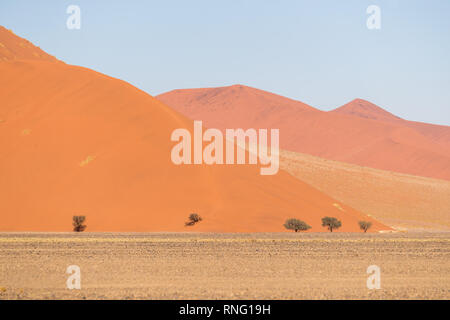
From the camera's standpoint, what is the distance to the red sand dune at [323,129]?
4520 inches

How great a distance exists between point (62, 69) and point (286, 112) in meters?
92.5

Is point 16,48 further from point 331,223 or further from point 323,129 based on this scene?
point 323,129

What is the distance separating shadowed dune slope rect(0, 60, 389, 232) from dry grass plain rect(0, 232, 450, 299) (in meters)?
10.9

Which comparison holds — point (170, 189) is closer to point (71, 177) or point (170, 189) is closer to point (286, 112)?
point (71, 177)

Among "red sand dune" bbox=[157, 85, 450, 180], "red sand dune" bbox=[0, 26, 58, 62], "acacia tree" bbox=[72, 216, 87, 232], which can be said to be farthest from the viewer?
"red sand dune" bbox=[157, 85, 450, 180]

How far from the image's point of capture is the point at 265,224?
1481 inches

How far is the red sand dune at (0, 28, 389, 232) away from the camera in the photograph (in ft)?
125

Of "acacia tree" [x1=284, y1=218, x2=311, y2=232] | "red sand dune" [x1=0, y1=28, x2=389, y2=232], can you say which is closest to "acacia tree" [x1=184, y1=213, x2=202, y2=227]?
"red sand dune" [x1=0, y1=28, x2=389, y2=232]

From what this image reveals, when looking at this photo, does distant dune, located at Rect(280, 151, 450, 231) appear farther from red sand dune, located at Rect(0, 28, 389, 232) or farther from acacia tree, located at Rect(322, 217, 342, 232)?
acacia tree, located at Rect(322, 217, 342, 232)

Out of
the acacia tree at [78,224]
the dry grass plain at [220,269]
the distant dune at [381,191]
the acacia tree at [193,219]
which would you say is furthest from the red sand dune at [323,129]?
the dry grass plain at [220,269]

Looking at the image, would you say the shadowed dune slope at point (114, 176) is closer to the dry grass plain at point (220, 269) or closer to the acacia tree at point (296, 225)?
the acacia tree at point (296, 225)

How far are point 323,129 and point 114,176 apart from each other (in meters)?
95.5
